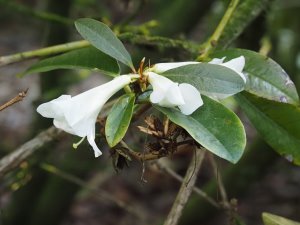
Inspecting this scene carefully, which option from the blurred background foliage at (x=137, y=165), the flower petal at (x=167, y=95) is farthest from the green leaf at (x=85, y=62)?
the blurred background foliage at (x=137, y=165)

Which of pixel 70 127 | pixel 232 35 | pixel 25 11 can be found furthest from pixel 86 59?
pixel 25 11

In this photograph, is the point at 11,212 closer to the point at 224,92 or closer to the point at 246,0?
Answer: the point at 246,0

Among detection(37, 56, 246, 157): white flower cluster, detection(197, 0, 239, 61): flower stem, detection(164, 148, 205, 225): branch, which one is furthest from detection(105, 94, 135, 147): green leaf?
detection(197, 0, 239, 61): flower stem

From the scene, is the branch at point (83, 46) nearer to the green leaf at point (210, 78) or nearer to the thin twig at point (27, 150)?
the thin twig at point (27, 150)

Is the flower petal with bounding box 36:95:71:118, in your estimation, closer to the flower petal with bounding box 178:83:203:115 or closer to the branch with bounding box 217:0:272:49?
the flower petal with bounding box 178:83:203:115

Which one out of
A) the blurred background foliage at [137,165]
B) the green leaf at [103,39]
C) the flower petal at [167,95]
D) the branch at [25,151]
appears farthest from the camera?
the blurred background foliage at [137,165]

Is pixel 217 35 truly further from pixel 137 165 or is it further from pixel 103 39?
pixel 137 165

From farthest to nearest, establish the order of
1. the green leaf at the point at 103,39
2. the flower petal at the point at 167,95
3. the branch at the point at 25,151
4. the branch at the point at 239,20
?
the branch at the point at 239,20 → the branch at the point at 25,151 → the green leaf at the point at 103,39 → the flower petal at the point at 167,95
